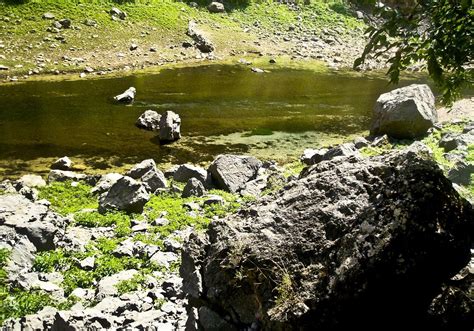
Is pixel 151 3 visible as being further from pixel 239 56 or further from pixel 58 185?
pixel 58 185

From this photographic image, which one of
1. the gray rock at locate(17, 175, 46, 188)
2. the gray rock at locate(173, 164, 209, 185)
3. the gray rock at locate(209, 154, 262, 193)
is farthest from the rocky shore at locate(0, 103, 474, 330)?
the gray rock at locate(173, 164, 209, 185)

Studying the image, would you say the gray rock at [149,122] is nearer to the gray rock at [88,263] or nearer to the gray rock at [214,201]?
the gray rock at [214,201]

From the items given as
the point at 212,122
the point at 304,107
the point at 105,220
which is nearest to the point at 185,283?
the point at 105,220

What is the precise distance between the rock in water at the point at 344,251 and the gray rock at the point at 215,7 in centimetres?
5221

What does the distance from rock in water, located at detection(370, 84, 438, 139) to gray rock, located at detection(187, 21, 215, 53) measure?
91.2ft

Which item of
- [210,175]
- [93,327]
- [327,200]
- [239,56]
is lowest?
[239,56]

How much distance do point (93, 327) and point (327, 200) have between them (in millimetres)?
4650

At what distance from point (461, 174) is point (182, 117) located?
56.4ft

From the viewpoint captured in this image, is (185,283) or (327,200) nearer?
(327,200)

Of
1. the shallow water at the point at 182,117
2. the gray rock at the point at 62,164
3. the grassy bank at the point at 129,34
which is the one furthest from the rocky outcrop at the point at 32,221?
the grassy bank at the point at 129,34

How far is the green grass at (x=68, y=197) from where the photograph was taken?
15.0 metres

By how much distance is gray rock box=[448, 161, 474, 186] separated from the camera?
14.0 metres

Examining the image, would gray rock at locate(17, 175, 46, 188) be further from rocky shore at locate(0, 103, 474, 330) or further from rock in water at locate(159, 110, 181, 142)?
rock in water at locate(159, 110, 181, 142)

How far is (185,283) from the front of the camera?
25.4 feet
